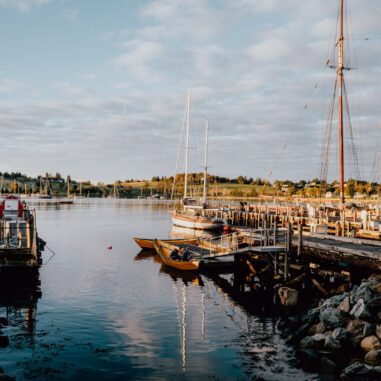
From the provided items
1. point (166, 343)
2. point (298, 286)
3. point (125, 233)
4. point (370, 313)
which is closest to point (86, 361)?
point (166, 343)

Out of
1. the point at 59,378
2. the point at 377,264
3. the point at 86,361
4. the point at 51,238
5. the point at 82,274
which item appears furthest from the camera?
the point at 51,238

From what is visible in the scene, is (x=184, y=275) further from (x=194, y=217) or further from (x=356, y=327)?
(x=194, y=217)

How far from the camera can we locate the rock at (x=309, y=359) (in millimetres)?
14523

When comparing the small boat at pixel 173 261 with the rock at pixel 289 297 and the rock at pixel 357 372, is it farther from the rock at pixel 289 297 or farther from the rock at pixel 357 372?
the rock at pixel 357 372

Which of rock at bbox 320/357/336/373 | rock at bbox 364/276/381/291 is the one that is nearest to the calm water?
rock at bbox 320/357/336/373

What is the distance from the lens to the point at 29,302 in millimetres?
23031

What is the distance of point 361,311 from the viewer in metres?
15.5

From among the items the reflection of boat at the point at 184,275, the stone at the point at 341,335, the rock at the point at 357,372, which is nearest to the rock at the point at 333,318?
the stone at the point at 341,335

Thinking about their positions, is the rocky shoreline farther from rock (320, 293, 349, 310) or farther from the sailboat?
the sailboat

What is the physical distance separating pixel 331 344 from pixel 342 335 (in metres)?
0.62

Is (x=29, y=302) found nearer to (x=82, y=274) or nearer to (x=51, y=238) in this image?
(x=82, y=274)

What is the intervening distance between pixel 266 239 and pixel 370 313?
11.3 m

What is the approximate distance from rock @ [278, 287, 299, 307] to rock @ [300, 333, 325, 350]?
217 inches

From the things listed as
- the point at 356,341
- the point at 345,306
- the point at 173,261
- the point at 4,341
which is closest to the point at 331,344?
the point at 356,341
